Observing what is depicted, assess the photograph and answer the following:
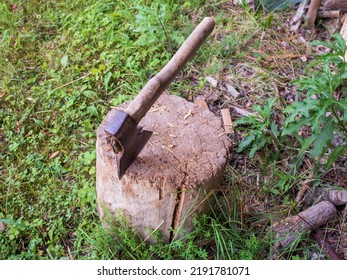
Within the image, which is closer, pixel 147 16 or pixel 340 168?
pixel 340 168

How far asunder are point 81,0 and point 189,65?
139 cm

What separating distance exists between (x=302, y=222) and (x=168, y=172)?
3.43 feet

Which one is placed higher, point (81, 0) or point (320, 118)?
point (81, 0)

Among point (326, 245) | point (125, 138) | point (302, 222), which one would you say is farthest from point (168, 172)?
point (326, 245)

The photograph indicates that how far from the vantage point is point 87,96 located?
336cm

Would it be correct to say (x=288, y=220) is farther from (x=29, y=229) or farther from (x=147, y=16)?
(x=147, y=16)

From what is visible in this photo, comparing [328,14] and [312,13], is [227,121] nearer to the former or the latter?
[312,13]

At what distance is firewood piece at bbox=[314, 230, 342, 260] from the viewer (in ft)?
8.27

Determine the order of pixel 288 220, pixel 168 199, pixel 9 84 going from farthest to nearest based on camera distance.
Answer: pixel 9 84, pixel 288 220, pixel 168 199

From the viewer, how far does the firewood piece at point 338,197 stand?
277 cm

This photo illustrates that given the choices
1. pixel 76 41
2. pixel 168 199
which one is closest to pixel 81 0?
pixel 76 41

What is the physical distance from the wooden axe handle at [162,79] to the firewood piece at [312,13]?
1921mm

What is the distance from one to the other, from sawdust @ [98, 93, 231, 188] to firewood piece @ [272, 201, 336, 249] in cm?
65

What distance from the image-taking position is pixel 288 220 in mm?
2629
